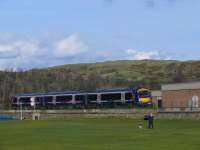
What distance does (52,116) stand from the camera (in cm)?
9900

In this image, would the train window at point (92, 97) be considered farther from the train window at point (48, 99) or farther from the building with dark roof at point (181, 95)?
the building with dark roof at point (181, 95)

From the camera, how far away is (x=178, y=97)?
318 ft

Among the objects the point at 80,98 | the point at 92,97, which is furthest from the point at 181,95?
the point at 80,98

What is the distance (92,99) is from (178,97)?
52.4 feet

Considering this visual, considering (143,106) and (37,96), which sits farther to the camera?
(37,96)

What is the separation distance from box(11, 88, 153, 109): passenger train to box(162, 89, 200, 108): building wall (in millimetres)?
2931

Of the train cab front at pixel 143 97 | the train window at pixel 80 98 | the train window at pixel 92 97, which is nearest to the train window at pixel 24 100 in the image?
the train window at pixel 80 98

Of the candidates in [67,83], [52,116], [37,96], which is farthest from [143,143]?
[67,83]

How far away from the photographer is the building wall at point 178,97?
93.6 m

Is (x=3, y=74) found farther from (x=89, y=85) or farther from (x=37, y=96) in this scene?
(x=37, y=96)

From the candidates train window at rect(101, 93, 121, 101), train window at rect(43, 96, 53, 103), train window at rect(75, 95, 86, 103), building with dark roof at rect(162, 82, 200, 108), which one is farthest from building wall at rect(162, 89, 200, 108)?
train window at rect(43, 96, 53, 103)

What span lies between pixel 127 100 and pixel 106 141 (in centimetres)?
5887

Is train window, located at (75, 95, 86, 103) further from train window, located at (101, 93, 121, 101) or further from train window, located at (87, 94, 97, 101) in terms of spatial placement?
train window, located at (101, 93, 121, 101)

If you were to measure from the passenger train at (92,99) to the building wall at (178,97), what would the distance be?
2931 millimetres
